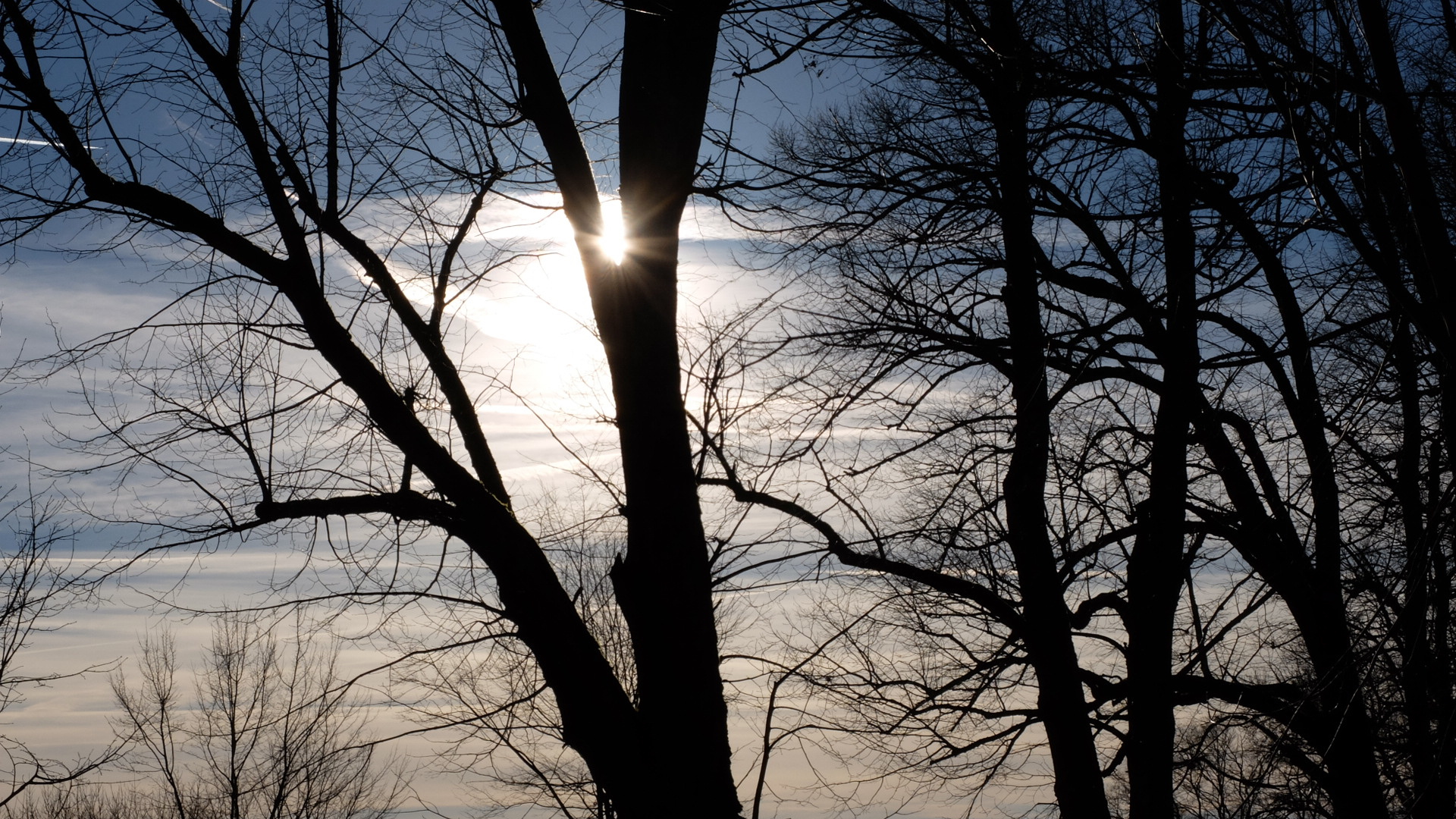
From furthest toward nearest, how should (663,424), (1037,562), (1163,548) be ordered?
1. (1037,562)
2. (1163,548)
3. (663,424)

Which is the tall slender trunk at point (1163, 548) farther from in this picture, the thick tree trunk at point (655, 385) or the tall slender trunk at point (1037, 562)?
the thick tree trunk at point (655, 385)

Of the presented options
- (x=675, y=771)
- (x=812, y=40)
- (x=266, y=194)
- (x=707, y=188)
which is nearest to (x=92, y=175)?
(x=266, y=194)

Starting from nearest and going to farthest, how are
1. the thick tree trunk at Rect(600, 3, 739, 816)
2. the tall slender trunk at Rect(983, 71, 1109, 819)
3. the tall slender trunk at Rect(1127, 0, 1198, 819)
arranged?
the thick tree trunk at Rect(600, 3, 739, 816)
the tall slender trunk at Rect(1127, 0, 1198, 819)
the tall slender trunk at Rect(983, 71, 1109, 819)

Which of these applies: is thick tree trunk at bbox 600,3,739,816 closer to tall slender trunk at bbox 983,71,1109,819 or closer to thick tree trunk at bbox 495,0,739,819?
thick tree trunk at bbox 495,0,739,819

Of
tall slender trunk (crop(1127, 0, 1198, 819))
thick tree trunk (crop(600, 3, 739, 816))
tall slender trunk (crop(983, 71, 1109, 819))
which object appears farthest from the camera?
tall slender trunk (crop(983, 71, 1109, 819))

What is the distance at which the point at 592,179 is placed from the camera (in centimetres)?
437

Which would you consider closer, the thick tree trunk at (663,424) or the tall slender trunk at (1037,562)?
the thick tree trunk at (663,424)

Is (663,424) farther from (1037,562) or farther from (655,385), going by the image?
(1037,562)

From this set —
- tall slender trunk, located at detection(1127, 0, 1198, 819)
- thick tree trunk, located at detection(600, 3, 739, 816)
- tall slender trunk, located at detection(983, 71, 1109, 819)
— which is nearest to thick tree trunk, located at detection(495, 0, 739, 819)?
thick tree trunk, located at detection(600, 3, 739, 816)

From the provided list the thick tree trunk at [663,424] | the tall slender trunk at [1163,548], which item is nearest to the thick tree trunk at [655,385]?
the thick tree trunk at [663,424]

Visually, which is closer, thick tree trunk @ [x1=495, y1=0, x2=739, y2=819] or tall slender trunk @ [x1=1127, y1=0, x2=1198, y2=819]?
thick tree trunk @ [x1=495, y1=0, x2=739, y2=819]

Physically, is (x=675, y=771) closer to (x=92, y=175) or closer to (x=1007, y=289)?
(x=92, y=175)

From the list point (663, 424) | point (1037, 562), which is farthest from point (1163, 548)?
point (663, 424)

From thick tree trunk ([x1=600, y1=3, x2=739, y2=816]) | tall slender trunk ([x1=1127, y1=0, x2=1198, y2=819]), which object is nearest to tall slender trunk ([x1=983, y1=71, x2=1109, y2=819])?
Result: tall slender trunk ([x1=1127, y1=0, x2=1198, y2=819])
